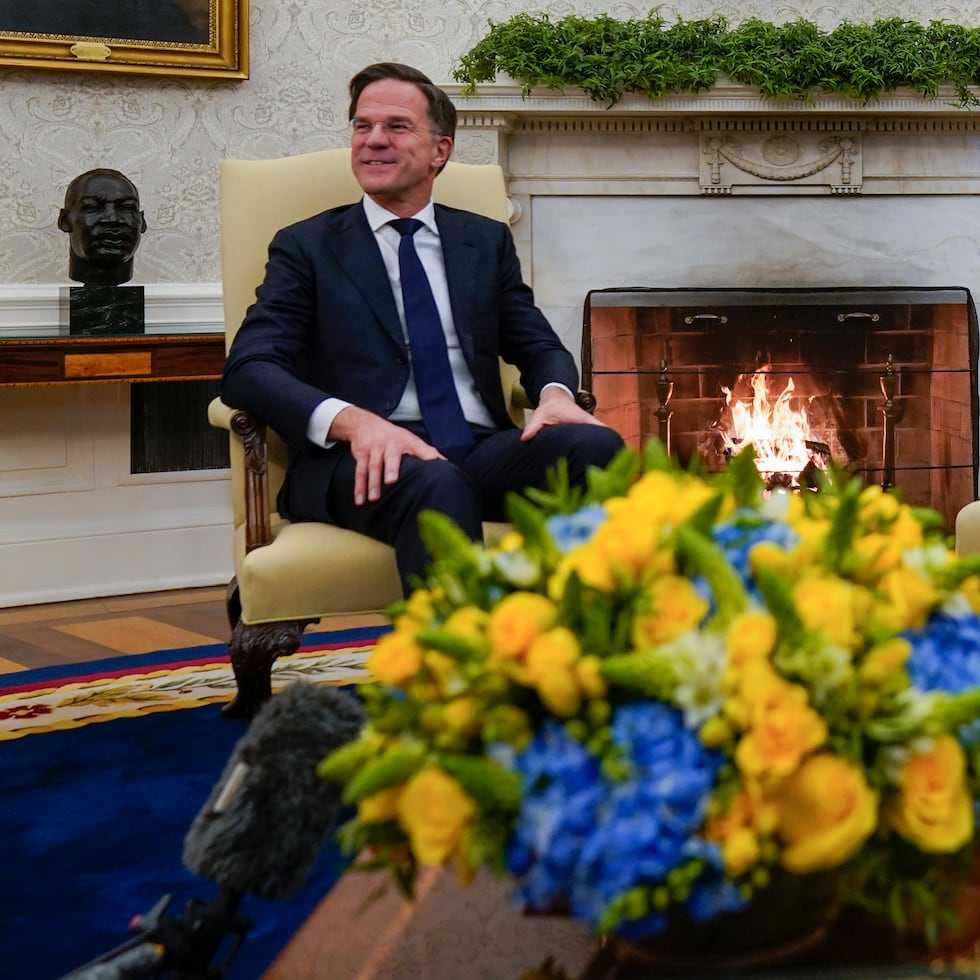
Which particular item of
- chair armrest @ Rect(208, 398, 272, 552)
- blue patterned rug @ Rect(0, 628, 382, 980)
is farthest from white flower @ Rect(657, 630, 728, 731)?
chair armrest @ Rect(208, 398, 272, 552)

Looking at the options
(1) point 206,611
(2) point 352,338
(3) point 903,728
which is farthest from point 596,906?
(1) point 206,611

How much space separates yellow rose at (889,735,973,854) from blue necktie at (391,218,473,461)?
1757 millimetres

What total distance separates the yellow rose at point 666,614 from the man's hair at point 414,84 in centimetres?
204

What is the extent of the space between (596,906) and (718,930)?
0.40ft

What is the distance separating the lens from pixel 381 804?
842 mm

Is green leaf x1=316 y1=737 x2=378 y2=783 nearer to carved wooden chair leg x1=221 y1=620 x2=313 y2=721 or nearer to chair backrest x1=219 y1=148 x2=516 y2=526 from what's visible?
carved wooden chair leg x1=221 y1=620 x2=313 y2=721

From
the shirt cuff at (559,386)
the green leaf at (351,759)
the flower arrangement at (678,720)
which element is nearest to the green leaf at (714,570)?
the flower arrangement at (678,720)

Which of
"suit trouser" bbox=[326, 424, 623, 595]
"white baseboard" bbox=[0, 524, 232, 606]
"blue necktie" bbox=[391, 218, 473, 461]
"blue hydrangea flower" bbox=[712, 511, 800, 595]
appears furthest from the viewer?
"white baseboard" bbox=[0, 524, 232, 606]

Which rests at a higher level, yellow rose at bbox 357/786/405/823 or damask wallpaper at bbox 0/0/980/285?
damask wallpaper at bbox 0/0/980/285

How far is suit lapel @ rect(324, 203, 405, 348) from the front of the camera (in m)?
2.57

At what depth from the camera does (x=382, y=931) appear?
99 cm

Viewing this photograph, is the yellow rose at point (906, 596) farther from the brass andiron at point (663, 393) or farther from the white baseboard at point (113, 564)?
the brass andiron at point (663, 393)

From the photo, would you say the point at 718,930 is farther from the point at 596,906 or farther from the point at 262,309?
the point at 262,309

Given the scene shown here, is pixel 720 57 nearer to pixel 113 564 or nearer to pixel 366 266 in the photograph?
pixel 366 266
